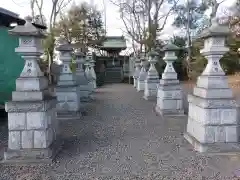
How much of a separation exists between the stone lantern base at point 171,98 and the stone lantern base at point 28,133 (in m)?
4.31

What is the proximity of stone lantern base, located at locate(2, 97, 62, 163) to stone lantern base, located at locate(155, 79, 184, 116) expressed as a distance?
4.31 m

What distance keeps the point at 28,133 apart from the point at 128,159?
153 cm

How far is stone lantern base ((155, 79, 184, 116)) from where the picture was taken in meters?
7.72

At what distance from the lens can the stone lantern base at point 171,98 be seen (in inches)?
304

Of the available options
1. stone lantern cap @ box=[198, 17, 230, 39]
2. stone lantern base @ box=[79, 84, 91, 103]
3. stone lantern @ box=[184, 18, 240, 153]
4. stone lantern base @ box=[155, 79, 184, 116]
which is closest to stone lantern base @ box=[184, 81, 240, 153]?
stone lantern @ box=[184, 18, 240, 153]

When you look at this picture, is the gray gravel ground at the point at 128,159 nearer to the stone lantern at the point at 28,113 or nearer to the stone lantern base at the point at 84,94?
the stone lantern at the point at 28,113

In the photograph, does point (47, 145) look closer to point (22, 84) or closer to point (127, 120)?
point (22, 84)

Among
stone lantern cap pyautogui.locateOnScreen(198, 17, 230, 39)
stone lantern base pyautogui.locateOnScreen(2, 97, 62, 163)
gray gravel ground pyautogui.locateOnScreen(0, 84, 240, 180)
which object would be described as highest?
stone lantern cap pyautogui.locateOnScreen(198, 17, 230, 39)

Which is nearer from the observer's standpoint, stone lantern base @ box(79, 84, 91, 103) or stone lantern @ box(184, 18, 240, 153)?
stone lantern @ box(184, 18, 240, 153)

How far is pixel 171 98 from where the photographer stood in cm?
779

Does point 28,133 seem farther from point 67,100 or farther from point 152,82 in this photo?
point 152,82

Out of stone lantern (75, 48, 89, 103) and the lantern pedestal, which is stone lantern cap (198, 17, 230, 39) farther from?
stone lantern (75, 48, 89, 103)

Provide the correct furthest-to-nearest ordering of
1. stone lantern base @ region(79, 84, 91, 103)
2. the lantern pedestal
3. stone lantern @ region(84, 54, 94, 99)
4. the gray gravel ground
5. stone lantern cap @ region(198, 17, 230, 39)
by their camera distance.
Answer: stone lantern @ region(84, 54, 94, 99), stone lantern base @ region(79, 84, 91, 103), the lantern pedestal, stone lantern cap @ region(198, 17, 230, 39), the gray gravel ground

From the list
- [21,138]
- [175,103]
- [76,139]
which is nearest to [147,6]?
[175,103]
